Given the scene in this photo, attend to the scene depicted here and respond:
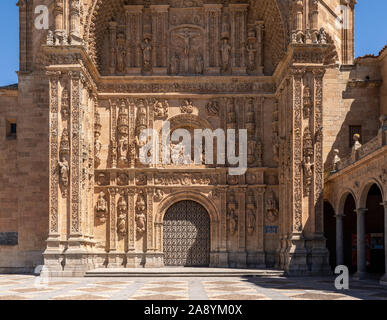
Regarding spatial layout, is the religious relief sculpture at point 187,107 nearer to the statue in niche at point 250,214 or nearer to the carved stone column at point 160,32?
the carved stone column at point 160,32

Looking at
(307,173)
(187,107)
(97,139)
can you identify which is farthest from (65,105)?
Answer: (307,173)

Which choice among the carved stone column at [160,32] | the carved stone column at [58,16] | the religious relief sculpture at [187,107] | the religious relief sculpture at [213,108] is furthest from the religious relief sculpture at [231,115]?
the carved stone column at [58,16]

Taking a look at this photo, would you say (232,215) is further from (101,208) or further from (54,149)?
(54,149)

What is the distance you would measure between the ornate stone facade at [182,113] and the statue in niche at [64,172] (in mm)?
45

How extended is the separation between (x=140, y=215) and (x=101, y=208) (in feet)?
6.46

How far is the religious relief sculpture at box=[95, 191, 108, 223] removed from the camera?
28.9m

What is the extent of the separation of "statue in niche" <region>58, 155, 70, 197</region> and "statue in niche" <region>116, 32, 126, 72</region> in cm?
664

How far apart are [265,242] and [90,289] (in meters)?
11.6

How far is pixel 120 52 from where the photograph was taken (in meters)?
30.4

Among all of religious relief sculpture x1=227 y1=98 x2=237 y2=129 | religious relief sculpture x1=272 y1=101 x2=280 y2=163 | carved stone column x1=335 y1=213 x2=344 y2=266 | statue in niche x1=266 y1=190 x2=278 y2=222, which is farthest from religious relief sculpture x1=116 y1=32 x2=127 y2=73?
carved stone column x1=335 y1=213 x2=344 y2=266

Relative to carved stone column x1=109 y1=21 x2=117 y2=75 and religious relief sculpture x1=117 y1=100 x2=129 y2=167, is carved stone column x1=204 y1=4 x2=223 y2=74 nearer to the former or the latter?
carved stone column x1=109 y1=21 x2=117 y2=75

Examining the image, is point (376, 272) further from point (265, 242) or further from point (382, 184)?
point (382, 184)

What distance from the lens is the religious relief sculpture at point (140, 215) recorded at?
2903 centimetres
